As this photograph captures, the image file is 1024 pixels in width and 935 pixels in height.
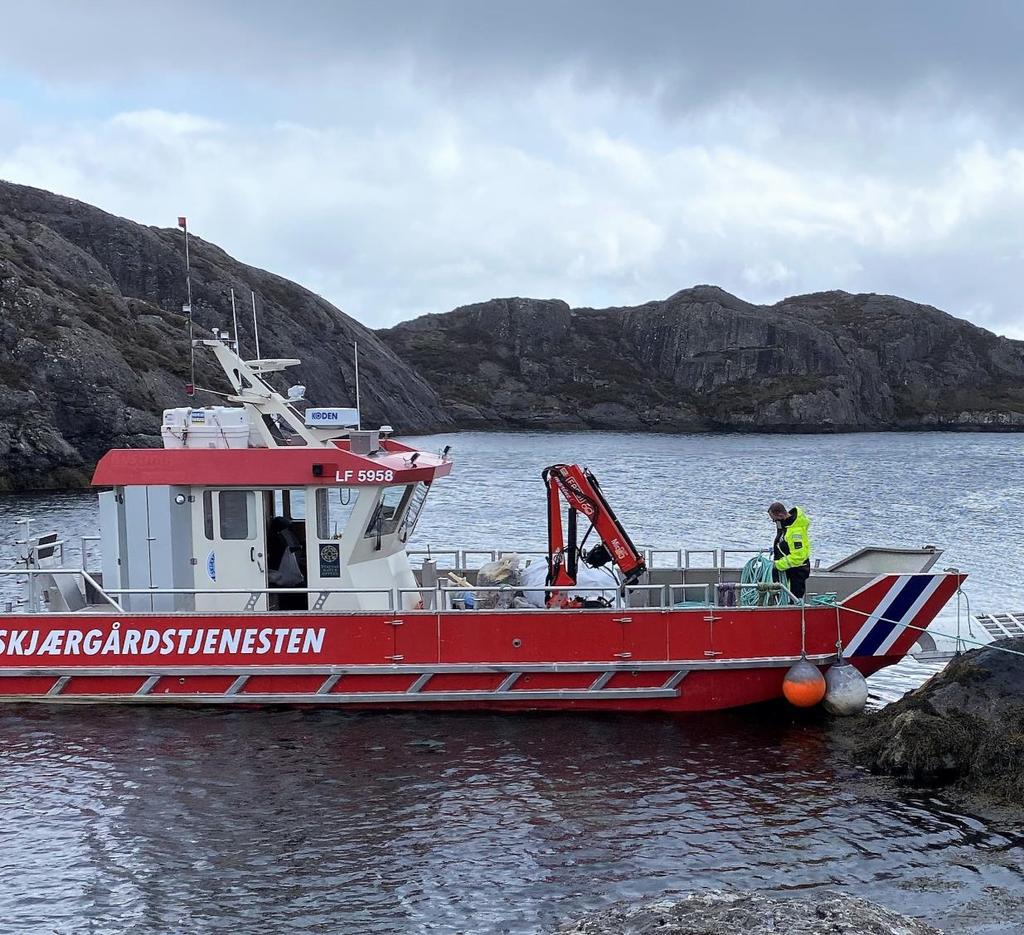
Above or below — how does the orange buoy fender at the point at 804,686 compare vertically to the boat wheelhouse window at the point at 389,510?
below

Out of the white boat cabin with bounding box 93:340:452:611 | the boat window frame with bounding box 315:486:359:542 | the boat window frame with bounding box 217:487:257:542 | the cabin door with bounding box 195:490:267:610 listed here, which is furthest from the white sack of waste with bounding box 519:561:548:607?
the boat window frame with bounding box 217:487:257:542

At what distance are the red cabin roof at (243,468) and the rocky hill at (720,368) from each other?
453 ft

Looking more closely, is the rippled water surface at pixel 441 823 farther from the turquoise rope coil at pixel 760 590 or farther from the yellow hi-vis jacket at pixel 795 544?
the yellow hi-vis jacket at pixel 795 544

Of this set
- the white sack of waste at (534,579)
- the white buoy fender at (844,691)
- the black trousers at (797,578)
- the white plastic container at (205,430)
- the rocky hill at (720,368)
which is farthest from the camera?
the rocky hill at (720,368)

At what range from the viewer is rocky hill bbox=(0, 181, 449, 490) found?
56125 mm

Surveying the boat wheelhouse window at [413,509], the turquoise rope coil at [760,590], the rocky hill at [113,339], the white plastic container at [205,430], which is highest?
the rocky hill at [113,339]

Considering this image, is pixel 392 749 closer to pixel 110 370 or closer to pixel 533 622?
pixel 533 622

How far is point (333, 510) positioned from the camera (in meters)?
14.5

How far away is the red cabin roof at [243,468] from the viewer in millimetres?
13969

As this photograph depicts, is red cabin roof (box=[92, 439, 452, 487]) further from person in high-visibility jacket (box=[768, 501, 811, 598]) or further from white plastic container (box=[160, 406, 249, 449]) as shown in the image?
person in high-visibility jacket (box=[768, 501, 811, 598])

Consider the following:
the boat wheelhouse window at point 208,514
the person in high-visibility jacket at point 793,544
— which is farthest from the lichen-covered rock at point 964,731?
the boat wheelhouse window at point 208,514

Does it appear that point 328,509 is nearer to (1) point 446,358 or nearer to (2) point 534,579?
(2) point 534,579

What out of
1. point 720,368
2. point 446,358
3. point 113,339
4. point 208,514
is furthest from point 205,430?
point 720,368

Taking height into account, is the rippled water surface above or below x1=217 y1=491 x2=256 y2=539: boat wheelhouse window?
below
